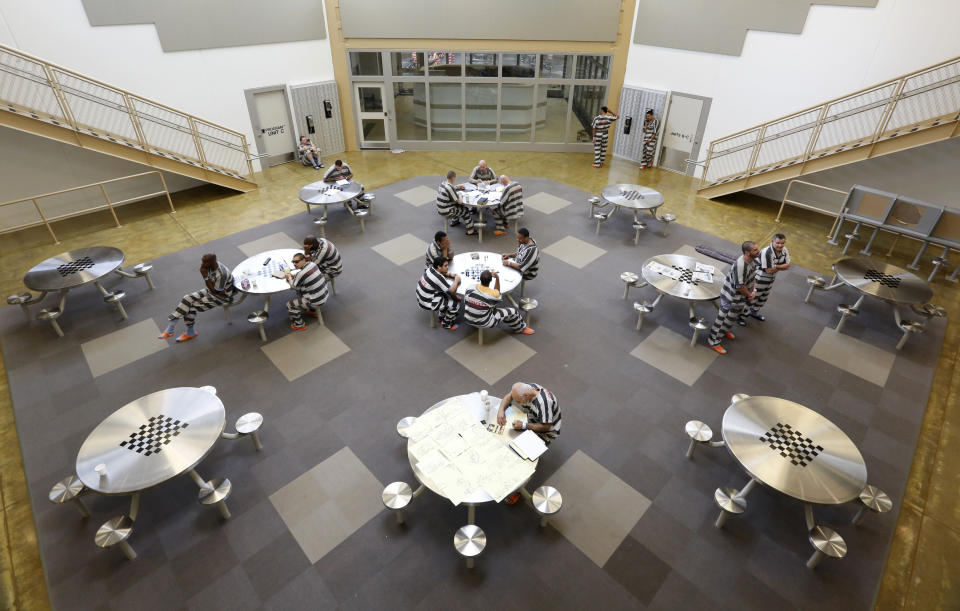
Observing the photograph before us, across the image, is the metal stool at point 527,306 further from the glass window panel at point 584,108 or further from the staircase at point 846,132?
the glass window panel at point 584,108

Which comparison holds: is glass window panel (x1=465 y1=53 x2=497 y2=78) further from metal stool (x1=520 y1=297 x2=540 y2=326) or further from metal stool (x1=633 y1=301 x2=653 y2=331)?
Result: metal stool (x1=633 y1=301 x2=653 y2=331)

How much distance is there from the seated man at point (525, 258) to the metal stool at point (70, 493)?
22.3ft

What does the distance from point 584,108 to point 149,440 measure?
52.9 feet

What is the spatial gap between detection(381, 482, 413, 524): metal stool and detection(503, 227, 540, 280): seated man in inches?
186

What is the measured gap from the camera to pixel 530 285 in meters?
9.73

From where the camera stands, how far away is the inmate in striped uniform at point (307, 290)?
7977mm

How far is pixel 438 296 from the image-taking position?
8195 millimetres

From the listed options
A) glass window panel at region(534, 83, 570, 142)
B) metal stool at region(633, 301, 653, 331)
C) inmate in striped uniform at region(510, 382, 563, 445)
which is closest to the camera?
inmate in striped uniform at region(510, 382, 563, 445)

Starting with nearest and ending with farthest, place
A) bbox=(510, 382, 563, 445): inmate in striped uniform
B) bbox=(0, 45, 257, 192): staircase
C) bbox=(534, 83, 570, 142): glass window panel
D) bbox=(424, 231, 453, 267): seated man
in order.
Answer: bbox=(510, 382, 563, 445): inmate in striped uniform
bbox=(424, 231, 453, 267): seated man
bbox=(0, 45, 257, 192): staircase
bbox=(534, 83, 570, 142): glass window panel

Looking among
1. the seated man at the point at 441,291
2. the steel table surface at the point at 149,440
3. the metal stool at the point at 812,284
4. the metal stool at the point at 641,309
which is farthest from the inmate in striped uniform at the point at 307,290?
the metal stool at the point at 812,284

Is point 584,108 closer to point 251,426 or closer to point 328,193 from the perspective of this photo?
point 328,193

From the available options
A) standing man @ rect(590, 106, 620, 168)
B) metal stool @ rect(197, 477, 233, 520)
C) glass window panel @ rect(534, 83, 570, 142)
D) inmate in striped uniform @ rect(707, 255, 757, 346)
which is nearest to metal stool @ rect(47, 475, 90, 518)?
metal stool @ rect(197, 477, 233, 520)

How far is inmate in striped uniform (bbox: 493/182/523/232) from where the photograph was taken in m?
11.1

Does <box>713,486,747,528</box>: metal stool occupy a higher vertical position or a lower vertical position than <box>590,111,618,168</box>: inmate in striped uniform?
lower
